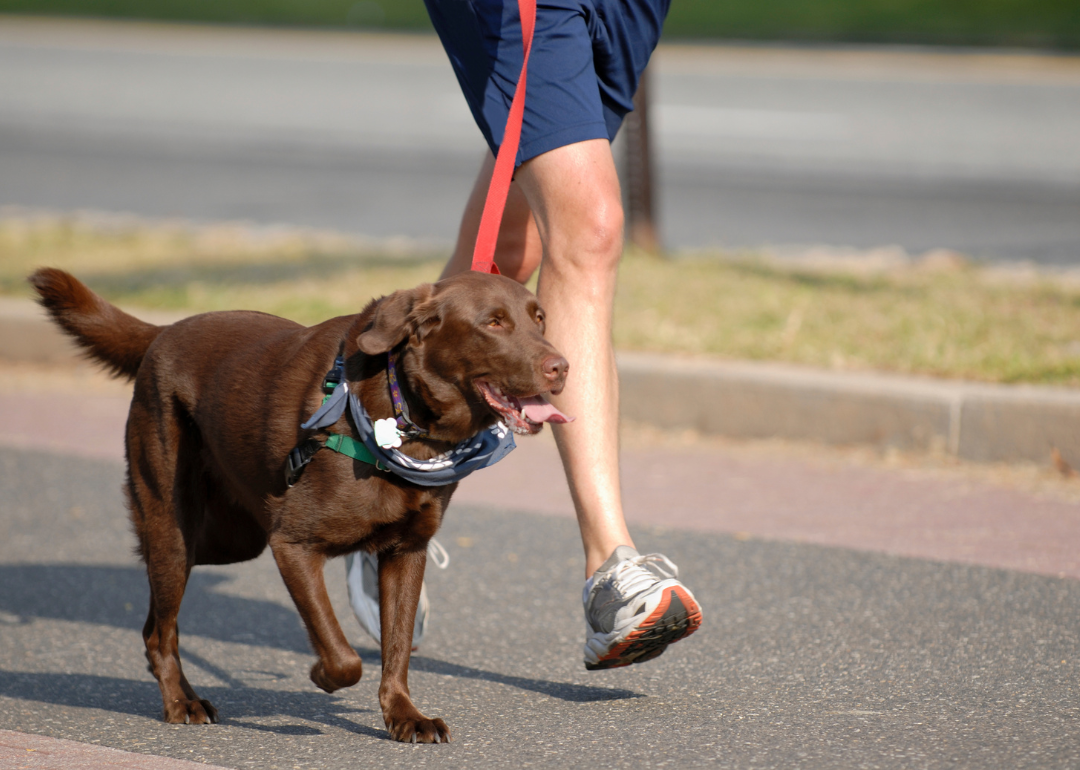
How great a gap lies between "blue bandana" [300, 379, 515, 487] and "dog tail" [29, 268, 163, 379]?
0.87 m

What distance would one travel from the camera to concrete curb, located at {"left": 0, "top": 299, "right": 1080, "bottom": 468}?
484 cm

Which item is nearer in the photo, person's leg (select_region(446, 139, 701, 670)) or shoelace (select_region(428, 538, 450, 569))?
person's leg (select_region(446, 139, 701, 670))

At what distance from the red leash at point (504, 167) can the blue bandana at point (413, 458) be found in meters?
0.43

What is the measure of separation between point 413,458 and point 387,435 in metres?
0.08

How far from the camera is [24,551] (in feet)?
14.3

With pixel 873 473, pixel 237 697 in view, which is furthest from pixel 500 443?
pixel 873 473

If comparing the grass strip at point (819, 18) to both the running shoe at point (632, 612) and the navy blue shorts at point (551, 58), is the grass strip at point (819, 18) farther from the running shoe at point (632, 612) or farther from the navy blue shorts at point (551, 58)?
the running shoe at point (632, 612)

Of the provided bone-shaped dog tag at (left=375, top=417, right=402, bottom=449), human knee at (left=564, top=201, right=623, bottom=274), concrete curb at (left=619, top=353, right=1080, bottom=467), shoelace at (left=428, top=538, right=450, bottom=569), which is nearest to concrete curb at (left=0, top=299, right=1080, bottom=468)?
concrete curb at (left=619, top=353, right=1080, bottom=467)

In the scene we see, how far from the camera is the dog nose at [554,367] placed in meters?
2.65

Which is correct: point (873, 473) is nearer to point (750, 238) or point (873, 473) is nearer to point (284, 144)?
point (750, 238)

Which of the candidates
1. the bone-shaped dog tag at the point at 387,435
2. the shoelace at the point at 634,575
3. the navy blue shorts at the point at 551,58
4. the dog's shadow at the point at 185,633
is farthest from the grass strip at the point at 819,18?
the bone-shaped dog tag at the point at 387,435

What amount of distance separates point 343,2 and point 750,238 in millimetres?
20614

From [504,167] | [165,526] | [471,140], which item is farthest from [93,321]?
[471,140]

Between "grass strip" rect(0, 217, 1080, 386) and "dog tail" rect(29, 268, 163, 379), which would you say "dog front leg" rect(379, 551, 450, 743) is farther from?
"grass strip" rect(0, 217, 1080, 386)
